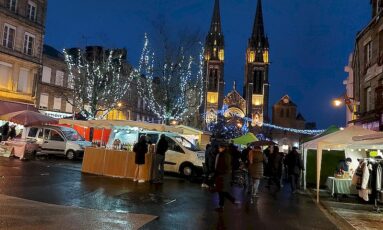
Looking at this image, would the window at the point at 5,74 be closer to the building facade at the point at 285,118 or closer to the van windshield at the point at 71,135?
the van windshield at the point at 71,135

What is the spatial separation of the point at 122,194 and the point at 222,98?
263 ft

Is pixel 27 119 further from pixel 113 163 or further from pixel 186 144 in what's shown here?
pixel 186 144

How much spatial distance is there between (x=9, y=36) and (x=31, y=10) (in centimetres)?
359

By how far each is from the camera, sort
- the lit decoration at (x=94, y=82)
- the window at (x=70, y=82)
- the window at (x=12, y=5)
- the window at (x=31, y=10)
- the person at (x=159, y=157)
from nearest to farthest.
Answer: the person at (x=159, y=157) → the window at (x=12, y=5) → the window at (x=31, y=10) → the lit decoration at (x=94, y=82) → the window at (x=70, y=82)

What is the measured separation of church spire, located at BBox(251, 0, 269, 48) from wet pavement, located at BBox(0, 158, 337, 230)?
82477 mm

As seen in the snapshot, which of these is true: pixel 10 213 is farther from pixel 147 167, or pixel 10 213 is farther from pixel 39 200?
pixel 147 167

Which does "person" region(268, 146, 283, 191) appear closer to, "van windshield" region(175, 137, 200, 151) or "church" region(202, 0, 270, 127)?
"van windshield" region(175, 137, 200, 151)

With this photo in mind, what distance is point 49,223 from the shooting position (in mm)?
7953

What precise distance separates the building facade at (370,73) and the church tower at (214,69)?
6453 centimetres

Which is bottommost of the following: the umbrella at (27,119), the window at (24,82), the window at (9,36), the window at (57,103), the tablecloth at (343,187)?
the tablecloth at (343,187)

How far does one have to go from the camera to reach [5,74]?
3372 centimetres

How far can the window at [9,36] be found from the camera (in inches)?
1319

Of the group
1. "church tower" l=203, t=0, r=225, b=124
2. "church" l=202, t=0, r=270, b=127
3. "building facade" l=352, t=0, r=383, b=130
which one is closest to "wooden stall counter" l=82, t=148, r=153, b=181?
"building facade" l=352, t=0, r=383, b=130

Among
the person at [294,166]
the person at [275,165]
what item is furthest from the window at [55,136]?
the person at [294,166]
